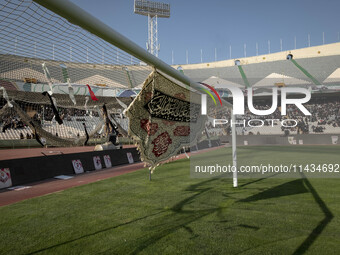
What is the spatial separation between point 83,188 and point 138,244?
17.4 feet

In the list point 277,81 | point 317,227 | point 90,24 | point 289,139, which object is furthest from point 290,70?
point 90,24

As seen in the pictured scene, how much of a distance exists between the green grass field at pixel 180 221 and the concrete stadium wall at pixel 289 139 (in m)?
22.1

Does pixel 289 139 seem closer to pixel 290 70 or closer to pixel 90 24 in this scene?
pixel 290 70

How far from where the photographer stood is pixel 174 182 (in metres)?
8.98

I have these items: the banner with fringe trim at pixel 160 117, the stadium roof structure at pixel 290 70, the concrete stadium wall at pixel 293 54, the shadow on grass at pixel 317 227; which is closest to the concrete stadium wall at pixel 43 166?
the banner with fringe trim at pixel 160 117

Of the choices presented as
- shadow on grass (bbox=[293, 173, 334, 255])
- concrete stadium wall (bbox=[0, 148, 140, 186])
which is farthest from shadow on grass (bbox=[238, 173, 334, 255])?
concrete stadium wall (bbox=[0, 148, 140, 186])

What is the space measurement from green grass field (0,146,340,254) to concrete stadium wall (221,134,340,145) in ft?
72.6

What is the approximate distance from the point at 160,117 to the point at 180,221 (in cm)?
217

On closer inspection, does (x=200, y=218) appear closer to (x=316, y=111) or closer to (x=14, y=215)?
(x=14, y=215)

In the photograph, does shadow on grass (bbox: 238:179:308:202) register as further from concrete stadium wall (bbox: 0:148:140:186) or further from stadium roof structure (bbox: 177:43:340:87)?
stadium roof structure (bbox: 177:43:340:87)

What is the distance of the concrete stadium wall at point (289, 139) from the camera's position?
1064 inches

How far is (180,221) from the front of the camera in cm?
484

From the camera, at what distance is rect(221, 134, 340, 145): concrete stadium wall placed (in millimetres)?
27016

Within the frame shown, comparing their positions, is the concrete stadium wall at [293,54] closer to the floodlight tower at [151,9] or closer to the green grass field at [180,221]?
the floodlight tower at [151,9]
